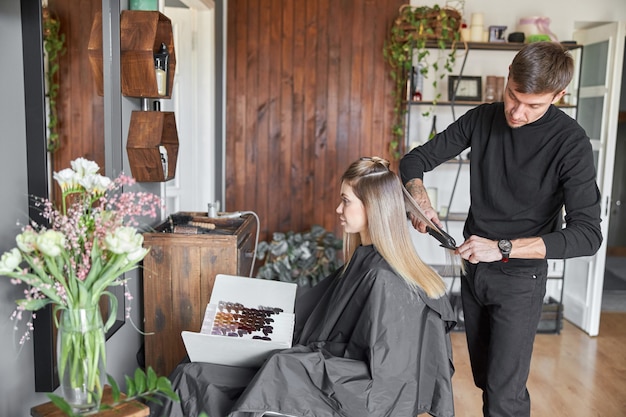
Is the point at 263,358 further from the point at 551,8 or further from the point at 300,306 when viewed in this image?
the point at 551,8

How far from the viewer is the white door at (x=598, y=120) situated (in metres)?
3.97

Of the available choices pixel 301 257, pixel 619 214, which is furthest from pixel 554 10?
pixel 619 214

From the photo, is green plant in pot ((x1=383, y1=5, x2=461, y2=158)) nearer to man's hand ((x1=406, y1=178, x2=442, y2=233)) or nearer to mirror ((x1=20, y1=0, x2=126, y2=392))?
man's hand ((x1=406, y1=178, x2=442, y2=233))

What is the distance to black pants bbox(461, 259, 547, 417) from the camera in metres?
2.12

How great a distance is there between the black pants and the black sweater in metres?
0.14

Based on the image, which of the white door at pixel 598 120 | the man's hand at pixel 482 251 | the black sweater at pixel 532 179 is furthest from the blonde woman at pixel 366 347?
the white door at pixel 598 120

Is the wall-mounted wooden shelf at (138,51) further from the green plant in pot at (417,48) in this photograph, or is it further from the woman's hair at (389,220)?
the green plant in pot at (417,48)

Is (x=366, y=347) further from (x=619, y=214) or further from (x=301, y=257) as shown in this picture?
(x=619, y=214)

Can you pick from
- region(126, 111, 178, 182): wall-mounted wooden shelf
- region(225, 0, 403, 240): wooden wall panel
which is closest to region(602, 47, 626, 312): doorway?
region(225, 0, 403, 240): wooden wall panel

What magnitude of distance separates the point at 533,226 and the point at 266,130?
2.59m

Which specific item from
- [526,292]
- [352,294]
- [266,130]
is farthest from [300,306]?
[266,130]

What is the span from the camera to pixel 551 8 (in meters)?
4.33

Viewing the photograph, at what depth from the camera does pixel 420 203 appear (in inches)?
→ 88.7

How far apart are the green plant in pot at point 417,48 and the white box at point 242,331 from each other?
2307 mm
